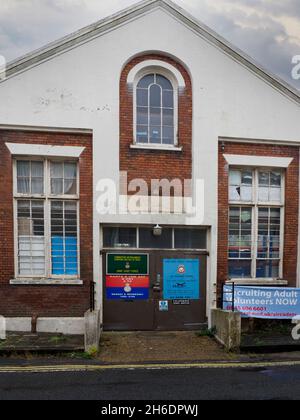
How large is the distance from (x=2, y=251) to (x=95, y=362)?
11.6 feet

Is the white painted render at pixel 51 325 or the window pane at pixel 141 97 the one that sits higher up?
the window pane at pixel 141 97

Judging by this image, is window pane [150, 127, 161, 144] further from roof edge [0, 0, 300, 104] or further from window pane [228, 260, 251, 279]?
window pane [228, 260, 251, 279]

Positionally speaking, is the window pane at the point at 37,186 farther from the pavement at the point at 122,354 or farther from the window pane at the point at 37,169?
the pavement at the point at 122,354

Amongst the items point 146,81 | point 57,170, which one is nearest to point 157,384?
point 57,170

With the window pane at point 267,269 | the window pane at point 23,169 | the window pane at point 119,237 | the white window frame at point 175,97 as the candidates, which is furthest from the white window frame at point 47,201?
the window pane at point 267,269

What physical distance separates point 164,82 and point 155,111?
81cm

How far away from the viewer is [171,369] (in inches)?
236

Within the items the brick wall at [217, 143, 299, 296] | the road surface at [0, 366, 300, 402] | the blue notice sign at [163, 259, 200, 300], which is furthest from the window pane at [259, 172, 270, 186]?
the road surface at [0, 366, 300, 402]

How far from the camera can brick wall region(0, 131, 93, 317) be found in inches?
309

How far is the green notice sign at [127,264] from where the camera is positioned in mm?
8203

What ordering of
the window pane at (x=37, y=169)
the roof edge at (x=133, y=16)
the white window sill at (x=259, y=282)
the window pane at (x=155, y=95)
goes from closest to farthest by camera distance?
the roof edge at (x=133, y=16) < the window pane at (x=37, y=169) < the window pane at (x=155, y=95) < the white window sill at (x=259, y=282)

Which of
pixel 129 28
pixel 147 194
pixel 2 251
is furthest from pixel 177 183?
pixel 2 251

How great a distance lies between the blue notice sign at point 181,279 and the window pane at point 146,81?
4539 mm

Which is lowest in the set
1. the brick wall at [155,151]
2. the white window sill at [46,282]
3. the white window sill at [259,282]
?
the white window sill at [259,282]
